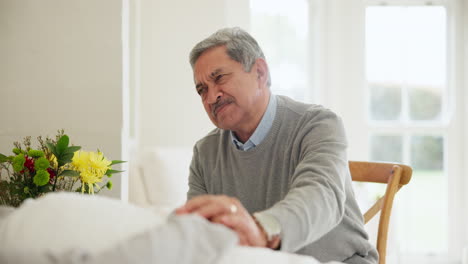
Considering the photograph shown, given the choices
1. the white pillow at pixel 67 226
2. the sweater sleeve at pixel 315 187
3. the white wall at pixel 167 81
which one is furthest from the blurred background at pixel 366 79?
the white pillow at pixel 67 226

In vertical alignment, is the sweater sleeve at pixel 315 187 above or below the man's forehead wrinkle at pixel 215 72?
below

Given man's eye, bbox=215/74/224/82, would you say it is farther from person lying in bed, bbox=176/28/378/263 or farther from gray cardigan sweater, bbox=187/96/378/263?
gray cardigan sweater, bbox=187/96/378/263

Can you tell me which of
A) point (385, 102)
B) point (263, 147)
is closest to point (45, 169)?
point (263, 147)

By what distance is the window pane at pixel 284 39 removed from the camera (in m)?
4.73

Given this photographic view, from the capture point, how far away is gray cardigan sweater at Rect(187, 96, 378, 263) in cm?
94

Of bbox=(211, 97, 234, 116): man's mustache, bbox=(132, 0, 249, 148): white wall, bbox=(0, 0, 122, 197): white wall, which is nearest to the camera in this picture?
bbox=(211, 97, 234, 116): man's mustache

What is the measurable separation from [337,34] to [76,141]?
321cm

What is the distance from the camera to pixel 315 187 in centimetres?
96

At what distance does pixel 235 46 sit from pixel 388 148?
3556 mm

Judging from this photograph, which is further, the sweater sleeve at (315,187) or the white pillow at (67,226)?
the sweater sleeve at (315,187)

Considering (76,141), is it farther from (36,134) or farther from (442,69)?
(442,69)

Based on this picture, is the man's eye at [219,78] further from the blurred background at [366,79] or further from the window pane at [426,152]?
the window pane at [426,152]

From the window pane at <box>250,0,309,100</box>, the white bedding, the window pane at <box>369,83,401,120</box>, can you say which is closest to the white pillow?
the white bedding

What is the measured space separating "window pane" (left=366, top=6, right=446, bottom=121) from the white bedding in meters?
4.41
